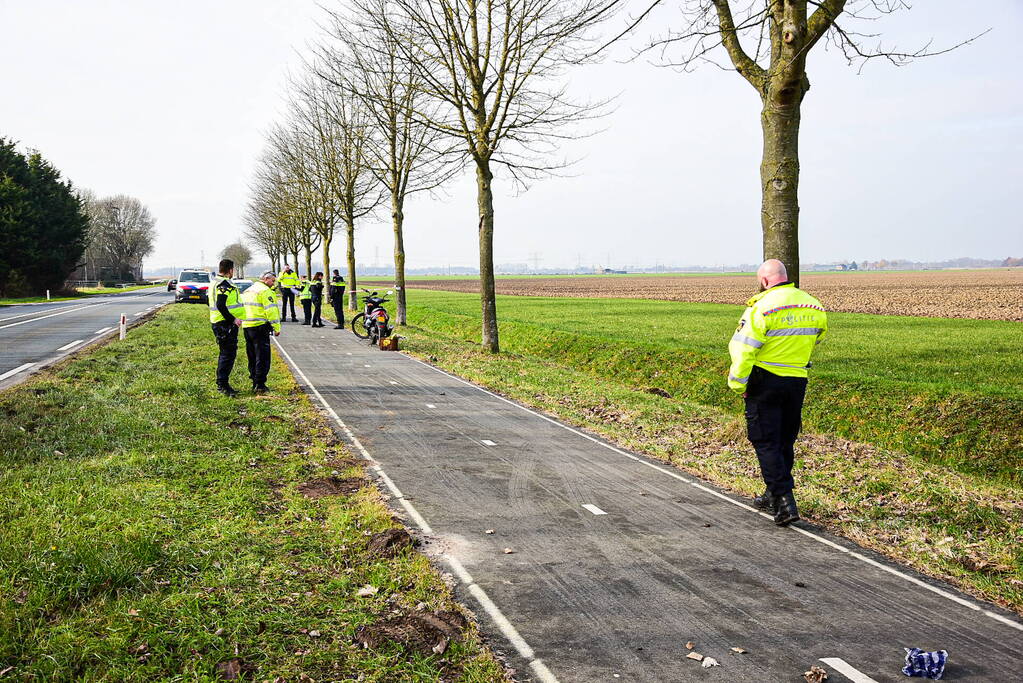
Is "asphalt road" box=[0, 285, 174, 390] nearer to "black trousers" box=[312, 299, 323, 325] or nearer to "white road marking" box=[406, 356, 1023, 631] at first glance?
"black trousers" box=[312, 299, 323, 325]

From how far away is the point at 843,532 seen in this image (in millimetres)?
6051

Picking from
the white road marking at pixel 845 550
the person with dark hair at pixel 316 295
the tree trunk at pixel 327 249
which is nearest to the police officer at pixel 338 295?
the person with dark hair at pixel 316 295

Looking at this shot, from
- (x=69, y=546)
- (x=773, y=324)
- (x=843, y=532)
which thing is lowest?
(x=843, y=532)

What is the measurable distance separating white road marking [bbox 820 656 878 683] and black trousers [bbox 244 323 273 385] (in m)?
10.4

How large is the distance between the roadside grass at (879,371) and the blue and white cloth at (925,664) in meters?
5.12

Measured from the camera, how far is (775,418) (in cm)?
618

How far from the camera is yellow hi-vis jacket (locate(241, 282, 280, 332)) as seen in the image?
12.3 m

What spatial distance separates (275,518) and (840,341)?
588 inches

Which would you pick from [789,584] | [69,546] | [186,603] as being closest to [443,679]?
[186,603]

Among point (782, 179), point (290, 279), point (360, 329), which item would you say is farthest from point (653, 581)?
point (290, 279)

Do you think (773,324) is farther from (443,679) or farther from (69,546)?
(69,546)

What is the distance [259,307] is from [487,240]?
750 centimetres

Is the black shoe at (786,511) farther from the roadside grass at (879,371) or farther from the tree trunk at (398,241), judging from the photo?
the tree trunk at (398,241)

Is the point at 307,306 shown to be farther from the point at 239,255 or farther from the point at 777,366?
the point at 239,255
